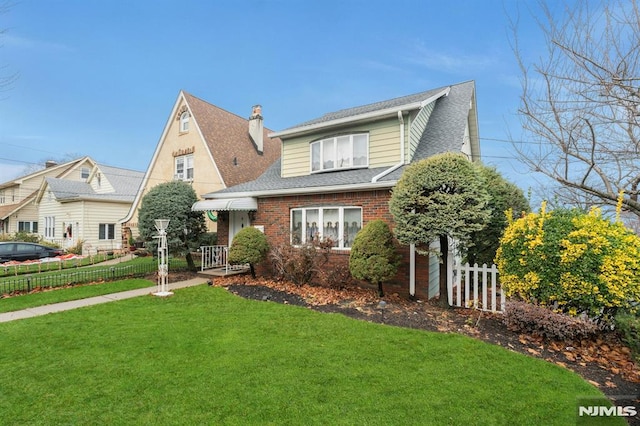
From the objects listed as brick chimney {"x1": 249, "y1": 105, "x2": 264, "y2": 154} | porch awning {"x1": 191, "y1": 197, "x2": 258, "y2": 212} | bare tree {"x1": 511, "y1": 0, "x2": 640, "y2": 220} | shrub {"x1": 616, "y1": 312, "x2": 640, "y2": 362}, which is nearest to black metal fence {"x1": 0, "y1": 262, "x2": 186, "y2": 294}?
porch awning {"x1": 191, "y1": 197, "x2": 258, "y2": 212}

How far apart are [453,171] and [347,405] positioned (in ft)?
18.5

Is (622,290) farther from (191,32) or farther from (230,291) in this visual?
(191,32)

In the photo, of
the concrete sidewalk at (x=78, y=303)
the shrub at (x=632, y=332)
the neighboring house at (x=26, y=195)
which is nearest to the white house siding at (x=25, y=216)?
the neighboring house at (x=26, y=195)

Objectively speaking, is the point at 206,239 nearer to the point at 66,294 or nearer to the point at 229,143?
the point at 66,294

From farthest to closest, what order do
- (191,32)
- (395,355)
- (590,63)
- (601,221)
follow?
1. (191,32)
2. (590,63)
3. (601,221)
4. (395,355)

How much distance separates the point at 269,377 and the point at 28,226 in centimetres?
3843

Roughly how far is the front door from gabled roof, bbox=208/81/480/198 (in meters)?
1.19

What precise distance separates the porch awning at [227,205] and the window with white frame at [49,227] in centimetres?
2216

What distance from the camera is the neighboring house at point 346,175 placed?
9.61m

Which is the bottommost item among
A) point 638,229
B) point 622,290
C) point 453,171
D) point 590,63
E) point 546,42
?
point 622,290

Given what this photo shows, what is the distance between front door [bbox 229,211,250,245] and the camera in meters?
13.7

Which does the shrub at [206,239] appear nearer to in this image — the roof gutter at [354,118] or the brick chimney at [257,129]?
the roof gutter at [354,118]

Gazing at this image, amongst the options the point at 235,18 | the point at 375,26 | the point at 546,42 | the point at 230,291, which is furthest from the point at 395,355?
the point at 235,18

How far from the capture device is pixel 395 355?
16.2 feet
